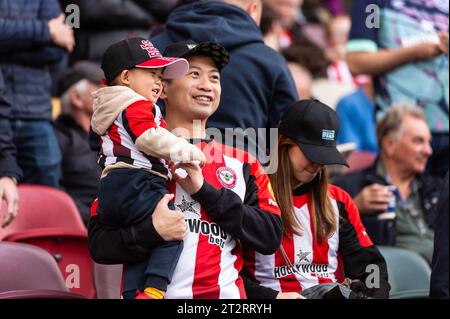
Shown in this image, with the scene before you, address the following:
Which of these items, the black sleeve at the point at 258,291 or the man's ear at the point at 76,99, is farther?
the man's ear at the point at 76,99

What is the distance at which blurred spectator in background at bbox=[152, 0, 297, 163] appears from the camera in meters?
4.60

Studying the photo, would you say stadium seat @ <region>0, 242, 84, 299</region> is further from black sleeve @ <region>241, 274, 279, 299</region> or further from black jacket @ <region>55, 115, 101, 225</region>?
black jacket @ <region>55, 115, 101, 225</region>

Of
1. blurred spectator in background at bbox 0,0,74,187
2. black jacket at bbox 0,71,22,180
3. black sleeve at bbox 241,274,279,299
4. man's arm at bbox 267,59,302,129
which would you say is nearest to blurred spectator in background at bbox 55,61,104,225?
blurred spectator in background at bbox 0,0,74,187

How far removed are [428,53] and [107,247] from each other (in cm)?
309

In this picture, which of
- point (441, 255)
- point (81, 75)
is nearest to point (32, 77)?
point (81, 75)

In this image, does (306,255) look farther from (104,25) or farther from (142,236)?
(104,25)

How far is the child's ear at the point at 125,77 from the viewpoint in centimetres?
378

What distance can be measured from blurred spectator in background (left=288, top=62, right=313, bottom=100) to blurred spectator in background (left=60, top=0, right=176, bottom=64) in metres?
1.15

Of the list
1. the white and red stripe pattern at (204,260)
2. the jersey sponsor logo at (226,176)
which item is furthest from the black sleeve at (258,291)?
the jersey sponsor logo at (226,176)

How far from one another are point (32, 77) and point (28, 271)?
1638mm

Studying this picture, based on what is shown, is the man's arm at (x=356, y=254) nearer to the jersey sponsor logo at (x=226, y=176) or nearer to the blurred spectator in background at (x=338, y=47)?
the jersey sponsor logo at (x=226, y=176)

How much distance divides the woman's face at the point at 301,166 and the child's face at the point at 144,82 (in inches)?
31.4

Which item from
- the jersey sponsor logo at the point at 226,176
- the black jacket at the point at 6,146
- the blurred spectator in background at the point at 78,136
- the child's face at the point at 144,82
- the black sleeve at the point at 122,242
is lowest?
the blurred spectator in background at the point at 78,136
